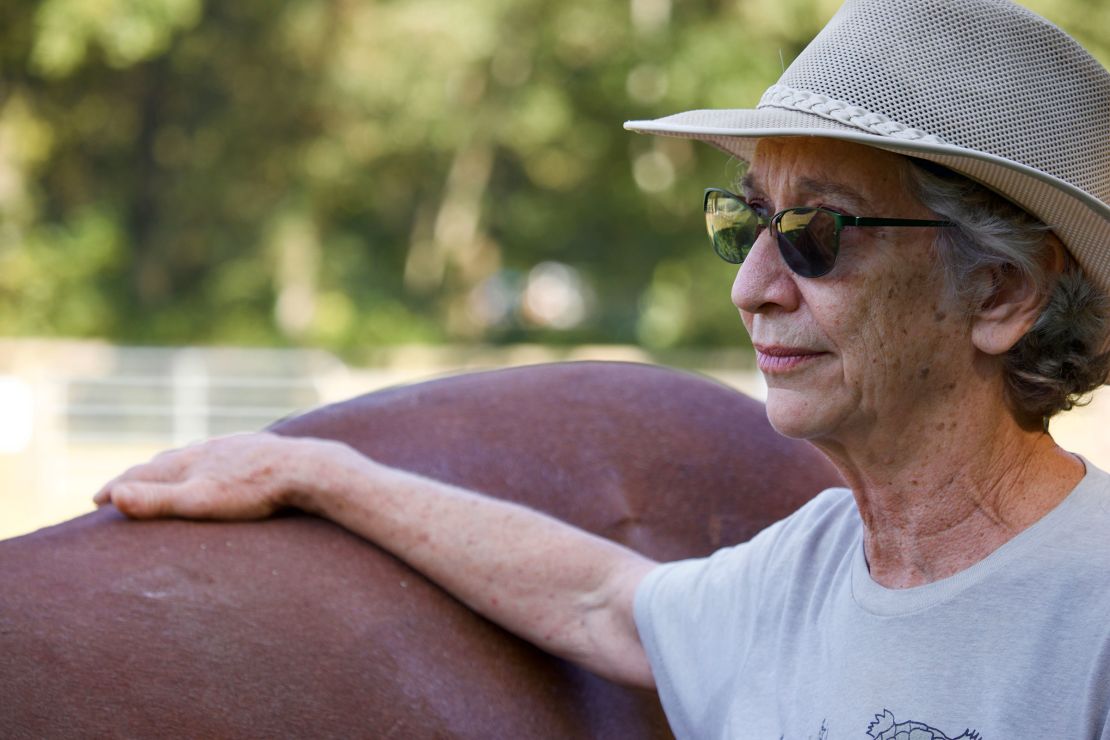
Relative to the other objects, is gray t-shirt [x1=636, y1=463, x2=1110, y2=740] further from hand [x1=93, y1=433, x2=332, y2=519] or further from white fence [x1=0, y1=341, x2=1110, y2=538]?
white fence [x1=0, y1=341, x2=1110, y2=538]

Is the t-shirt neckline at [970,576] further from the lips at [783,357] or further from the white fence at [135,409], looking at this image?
the white fence at [135,409]

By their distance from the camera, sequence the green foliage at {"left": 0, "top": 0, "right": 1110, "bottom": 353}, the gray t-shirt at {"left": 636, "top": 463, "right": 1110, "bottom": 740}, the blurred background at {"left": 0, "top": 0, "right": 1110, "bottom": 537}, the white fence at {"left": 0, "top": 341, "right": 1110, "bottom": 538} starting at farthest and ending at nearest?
the green foliage at {"left": 0, "top": 0, "right": 1110, "bottom": 353} → the blurred background at {"left": 0, "top": 0, "right": 1110, "bottom": 537} → the white fence at {"left": 0, "top": 341, "right": 1110, "bottom": 538} → the gray t-shirt at {"left": 636, "top": 463, "right": 1110, "bottom": 740}

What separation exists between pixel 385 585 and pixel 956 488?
90 cm

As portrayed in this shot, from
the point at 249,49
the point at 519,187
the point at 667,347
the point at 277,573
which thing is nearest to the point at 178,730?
the point at 277,573

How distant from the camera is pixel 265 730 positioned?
→ 1.77m

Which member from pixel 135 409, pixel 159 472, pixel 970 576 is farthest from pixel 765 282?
pixel 135 409

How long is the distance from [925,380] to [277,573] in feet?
3.26

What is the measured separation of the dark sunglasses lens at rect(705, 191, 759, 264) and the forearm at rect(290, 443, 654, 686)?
55 cm

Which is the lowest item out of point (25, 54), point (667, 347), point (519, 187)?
point (667, 347)

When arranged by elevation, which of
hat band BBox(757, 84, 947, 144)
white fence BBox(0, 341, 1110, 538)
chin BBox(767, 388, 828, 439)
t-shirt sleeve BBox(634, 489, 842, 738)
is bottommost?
white fence BBox(0, 341, 1110, 538)

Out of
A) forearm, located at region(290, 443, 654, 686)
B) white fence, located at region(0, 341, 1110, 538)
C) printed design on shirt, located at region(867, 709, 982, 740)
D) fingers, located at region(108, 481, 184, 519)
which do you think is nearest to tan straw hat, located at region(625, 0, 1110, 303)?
printed design on shirt, located at region(867, 709, 982, 740)

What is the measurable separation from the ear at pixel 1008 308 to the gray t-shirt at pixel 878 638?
0.20 meters

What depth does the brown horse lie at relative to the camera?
1747mm

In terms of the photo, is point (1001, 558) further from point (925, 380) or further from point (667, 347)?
point (667, 347)
